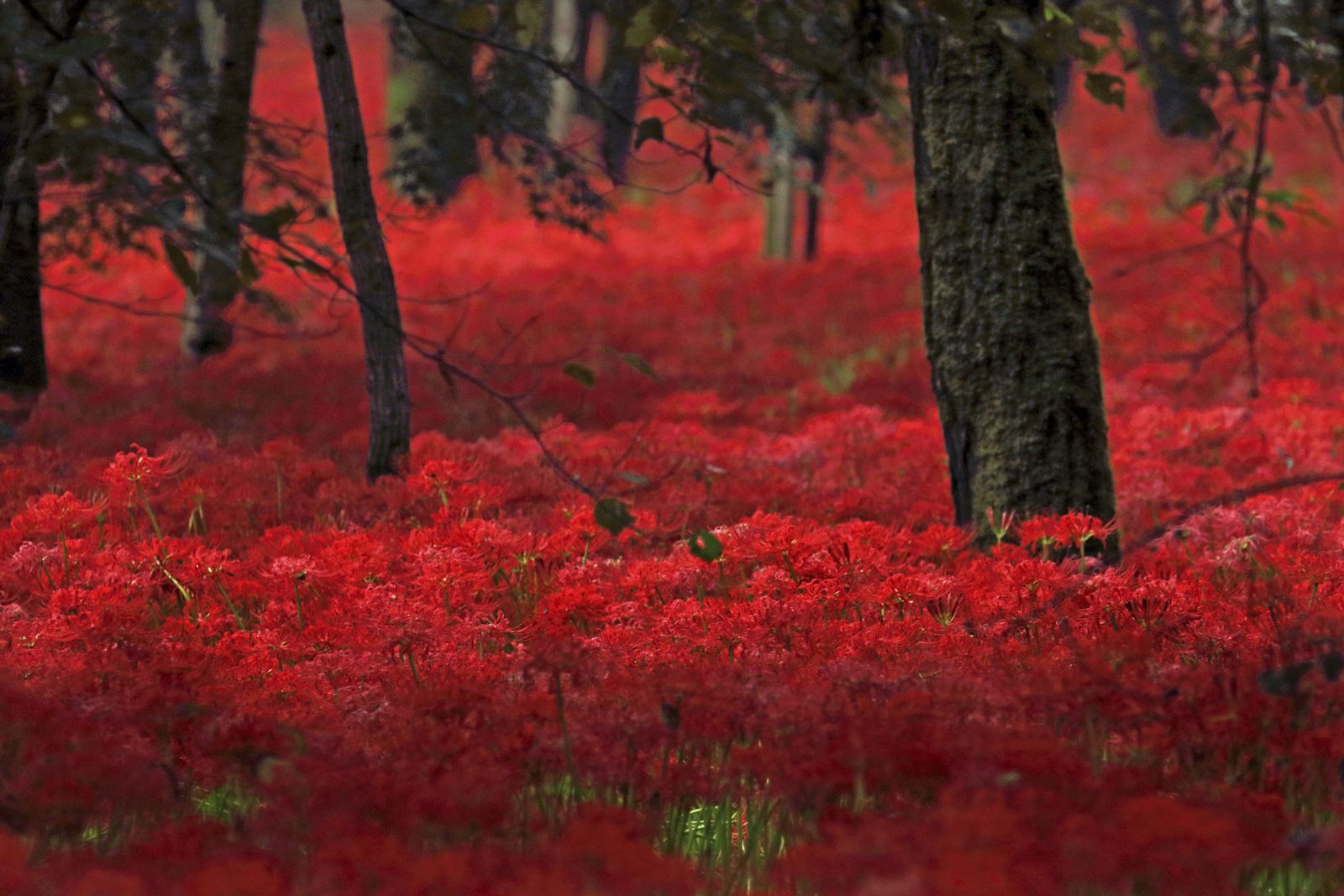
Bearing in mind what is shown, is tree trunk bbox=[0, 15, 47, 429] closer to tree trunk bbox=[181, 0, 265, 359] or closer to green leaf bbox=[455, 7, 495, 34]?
tree trunk bbox=[181, 0, 265, 359]

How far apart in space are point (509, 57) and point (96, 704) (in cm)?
484

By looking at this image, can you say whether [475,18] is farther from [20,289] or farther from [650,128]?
[20,289]

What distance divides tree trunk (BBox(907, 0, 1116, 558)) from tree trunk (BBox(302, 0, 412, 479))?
82.6 inches

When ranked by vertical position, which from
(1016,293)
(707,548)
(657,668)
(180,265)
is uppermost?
(1016,293)

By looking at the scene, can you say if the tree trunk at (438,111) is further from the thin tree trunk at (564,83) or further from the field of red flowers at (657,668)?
the thin tree trunk at (564,83)

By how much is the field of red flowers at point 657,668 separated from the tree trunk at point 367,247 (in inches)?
7.5

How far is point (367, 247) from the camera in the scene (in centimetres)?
481

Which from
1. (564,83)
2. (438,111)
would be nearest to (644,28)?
(438,111)

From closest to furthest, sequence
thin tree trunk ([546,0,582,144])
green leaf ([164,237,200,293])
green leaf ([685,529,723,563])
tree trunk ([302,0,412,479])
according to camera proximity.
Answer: green leaf ([164,237,200,293])
green leaf ([685,529,723,563])
tree trunk ([302,0,412,479])
thin tree trunk ([546,0,582,144])

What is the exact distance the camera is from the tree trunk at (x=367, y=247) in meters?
4.85

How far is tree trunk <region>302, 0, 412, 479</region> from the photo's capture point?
485 centimetres

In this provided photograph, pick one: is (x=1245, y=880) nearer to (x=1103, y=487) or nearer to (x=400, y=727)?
(x=400, y=727)

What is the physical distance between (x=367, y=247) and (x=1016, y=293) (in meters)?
2.35

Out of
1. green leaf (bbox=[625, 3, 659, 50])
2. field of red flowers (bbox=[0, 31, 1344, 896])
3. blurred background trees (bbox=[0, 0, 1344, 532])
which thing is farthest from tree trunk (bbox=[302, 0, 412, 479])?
green leaf (bbox=[625, 3, 659, 50])
